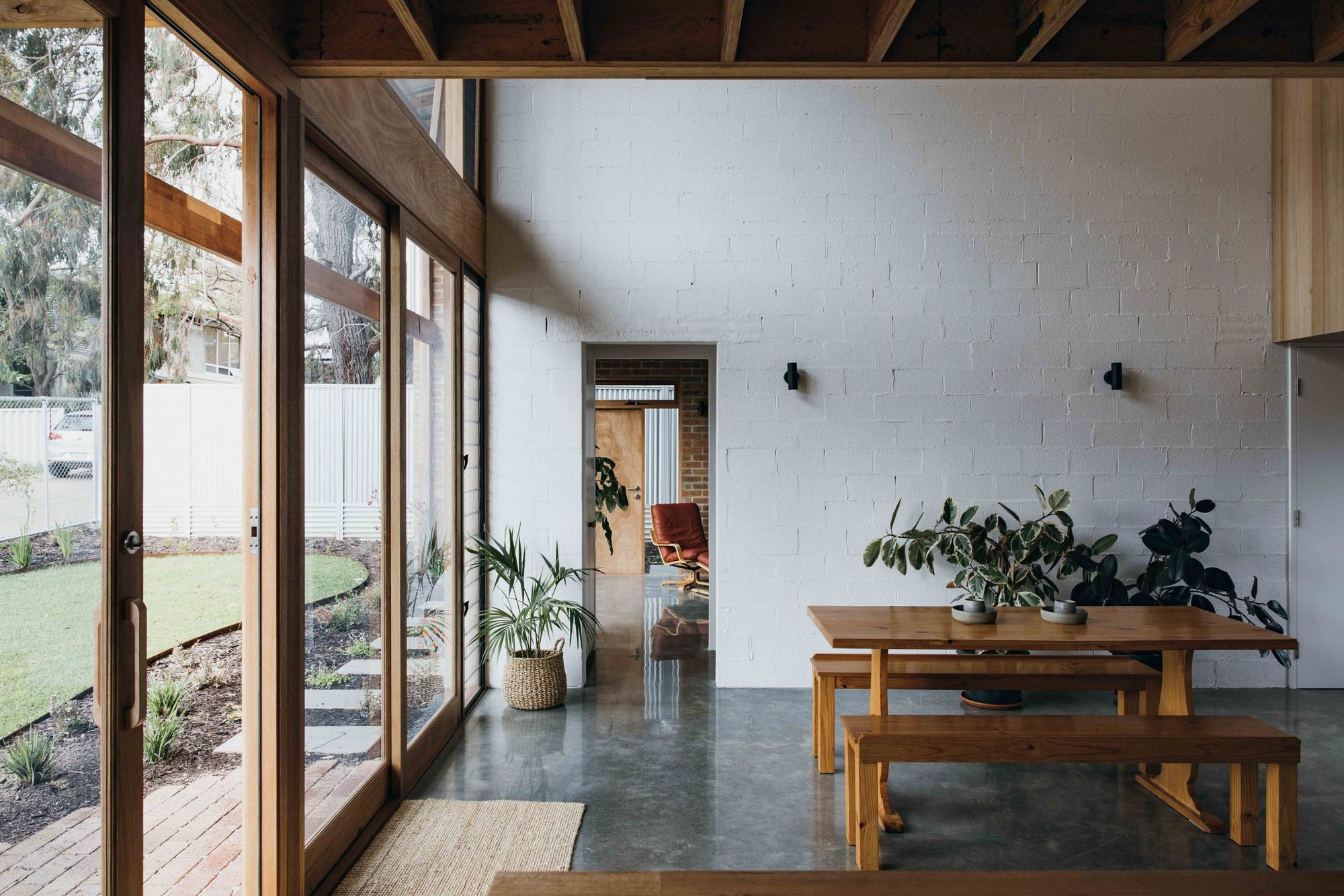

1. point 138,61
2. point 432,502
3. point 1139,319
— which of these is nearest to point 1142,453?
point 1139,319

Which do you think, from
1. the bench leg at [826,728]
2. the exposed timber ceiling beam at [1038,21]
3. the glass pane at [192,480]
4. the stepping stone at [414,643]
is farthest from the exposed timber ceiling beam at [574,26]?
the bench leg at [826,728]

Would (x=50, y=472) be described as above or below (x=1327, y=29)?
below

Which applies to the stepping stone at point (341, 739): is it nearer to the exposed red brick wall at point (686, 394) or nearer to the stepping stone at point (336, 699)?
the stepping stone at point (336, 699)

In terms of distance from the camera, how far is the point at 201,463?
212cm

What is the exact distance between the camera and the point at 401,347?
304 centimetres

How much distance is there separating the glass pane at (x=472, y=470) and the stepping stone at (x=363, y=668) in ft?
3.74

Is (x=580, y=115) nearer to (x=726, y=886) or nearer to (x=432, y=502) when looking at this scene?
(x=432, y=502)

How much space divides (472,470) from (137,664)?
9.28 feet

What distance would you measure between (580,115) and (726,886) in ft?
13.3

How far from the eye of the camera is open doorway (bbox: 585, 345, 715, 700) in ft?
21.1

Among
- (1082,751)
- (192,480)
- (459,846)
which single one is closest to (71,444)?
(192,480)

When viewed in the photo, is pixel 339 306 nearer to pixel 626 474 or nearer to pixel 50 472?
pixel 50 472

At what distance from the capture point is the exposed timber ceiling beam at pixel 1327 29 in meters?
2.00

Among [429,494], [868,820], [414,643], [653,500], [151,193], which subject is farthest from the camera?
[653,500]
